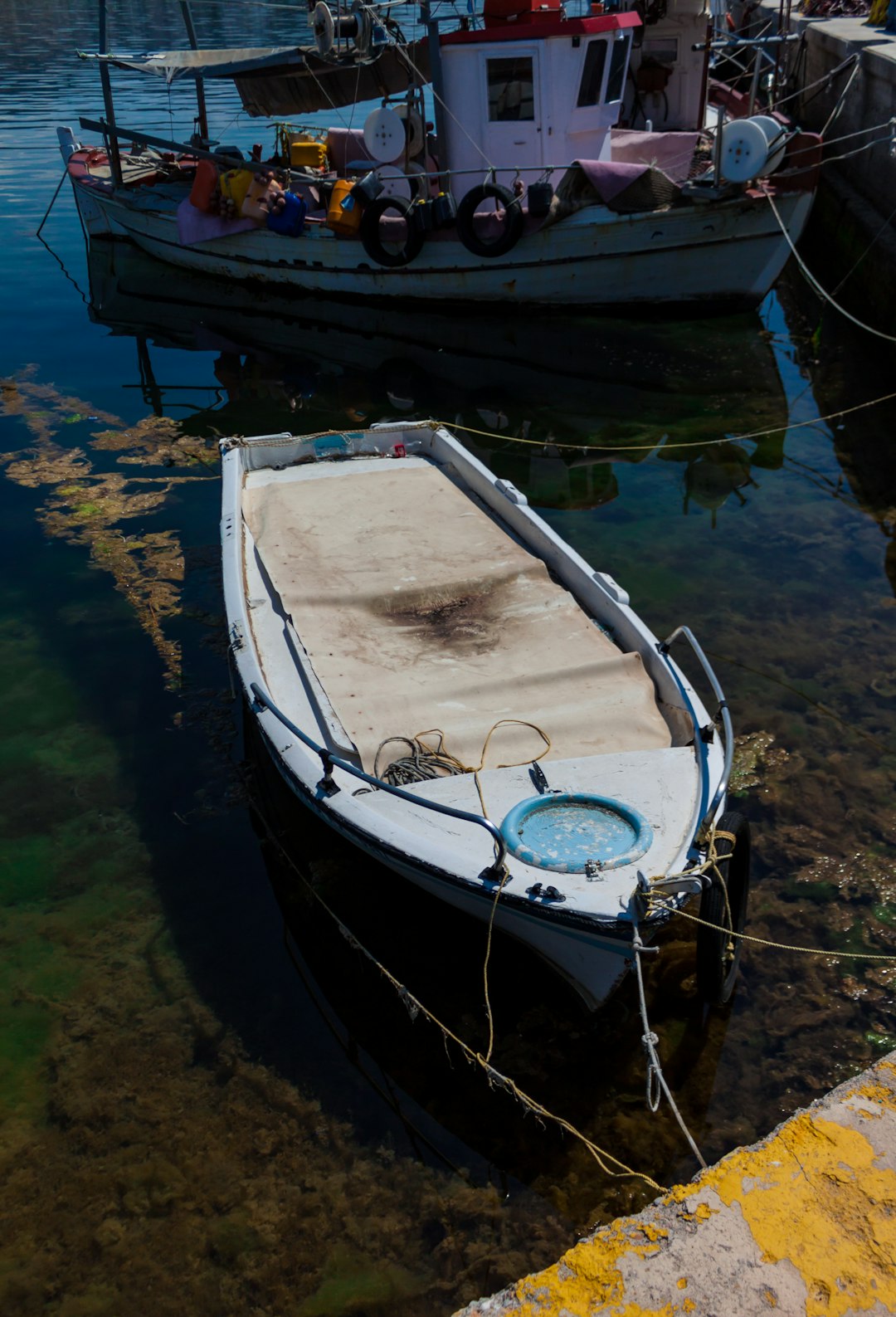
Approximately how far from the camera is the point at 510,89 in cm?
1444

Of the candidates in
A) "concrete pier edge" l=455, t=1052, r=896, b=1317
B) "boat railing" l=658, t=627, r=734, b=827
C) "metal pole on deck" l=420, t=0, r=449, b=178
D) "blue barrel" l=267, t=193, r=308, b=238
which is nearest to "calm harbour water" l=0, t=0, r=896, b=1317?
"boat railing" l=658, t=627, r=734, b=827

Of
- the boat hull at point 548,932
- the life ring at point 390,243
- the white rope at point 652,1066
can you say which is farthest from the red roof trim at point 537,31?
the white rope at point 652,1066

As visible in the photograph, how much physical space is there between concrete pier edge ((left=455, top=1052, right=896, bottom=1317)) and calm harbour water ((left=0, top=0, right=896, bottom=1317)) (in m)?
1.27

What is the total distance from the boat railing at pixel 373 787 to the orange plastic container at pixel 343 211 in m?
11.4

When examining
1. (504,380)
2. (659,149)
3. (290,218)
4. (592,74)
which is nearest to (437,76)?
(592,74)

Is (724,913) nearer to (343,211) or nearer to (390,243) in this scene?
(390,243)

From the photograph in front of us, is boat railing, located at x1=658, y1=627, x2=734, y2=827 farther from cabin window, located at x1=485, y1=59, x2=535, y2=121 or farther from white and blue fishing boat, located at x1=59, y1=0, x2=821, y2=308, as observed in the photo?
cabin window, located at x1=485, y1=59, x2=535, y2=121

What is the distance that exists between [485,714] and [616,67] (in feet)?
43.2

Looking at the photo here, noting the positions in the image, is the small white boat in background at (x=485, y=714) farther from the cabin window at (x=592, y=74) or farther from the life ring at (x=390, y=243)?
the cabin window at (x=592, y=74)

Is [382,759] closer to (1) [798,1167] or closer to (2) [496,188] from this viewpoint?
(1) [798,1167]

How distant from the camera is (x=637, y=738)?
5.44 metres

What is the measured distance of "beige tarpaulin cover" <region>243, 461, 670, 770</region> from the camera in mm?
5562

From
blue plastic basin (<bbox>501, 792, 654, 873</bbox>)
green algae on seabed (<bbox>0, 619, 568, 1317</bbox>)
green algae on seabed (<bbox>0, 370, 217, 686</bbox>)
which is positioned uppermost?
blue plastic basin (<bbox>501, 792, 654, 873</bbox>)

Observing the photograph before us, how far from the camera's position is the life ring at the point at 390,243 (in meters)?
14.7
